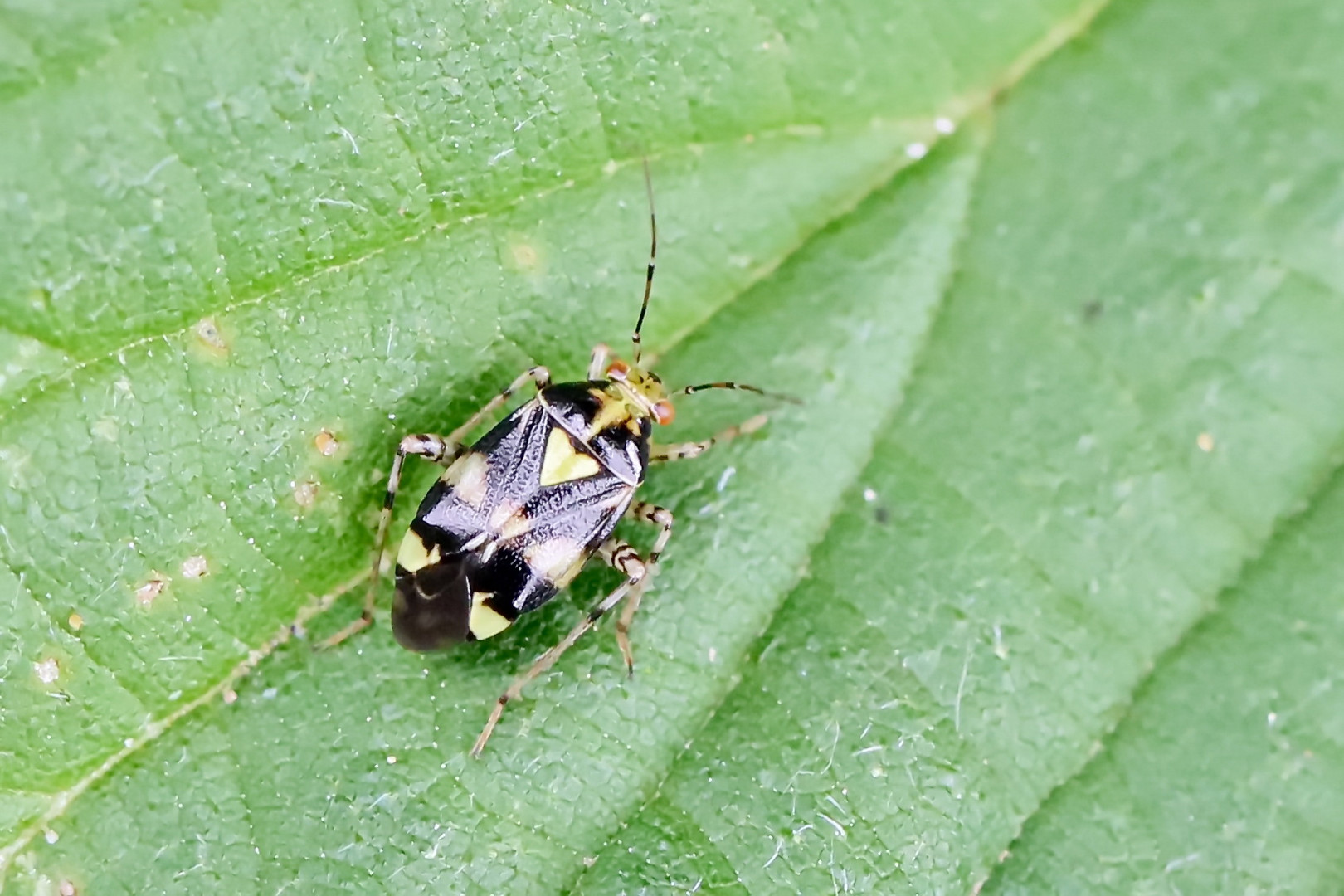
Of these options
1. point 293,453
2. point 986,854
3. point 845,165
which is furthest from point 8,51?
point 986,854

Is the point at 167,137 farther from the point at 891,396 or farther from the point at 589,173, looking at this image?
the point at 891,396

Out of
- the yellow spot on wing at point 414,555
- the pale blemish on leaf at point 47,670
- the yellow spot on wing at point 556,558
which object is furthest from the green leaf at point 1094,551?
the pale blemish on leaf at point 47,670

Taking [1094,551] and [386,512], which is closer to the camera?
[386,512]

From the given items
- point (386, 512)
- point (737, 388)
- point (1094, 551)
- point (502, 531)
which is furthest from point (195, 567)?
point (1094, 551)

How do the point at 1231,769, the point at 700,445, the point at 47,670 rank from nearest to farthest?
the point at 47,670, the point at 1231,769, the point at 700,445

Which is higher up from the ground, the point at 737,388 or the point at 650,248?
the point at 650,248

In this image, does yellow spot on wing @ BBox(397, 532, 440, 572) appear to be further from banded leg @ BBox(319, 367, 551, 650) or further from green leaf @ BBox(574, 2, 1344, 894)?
green leaf @ BBox(574, 2, 1344, 894)

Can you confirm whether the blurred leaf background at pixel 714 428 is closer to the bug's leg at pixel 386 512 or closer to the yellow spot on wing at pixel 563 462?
the bug's leg at pixel 386 512

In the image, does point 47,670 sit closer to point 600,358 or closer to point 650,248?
point 600,358
